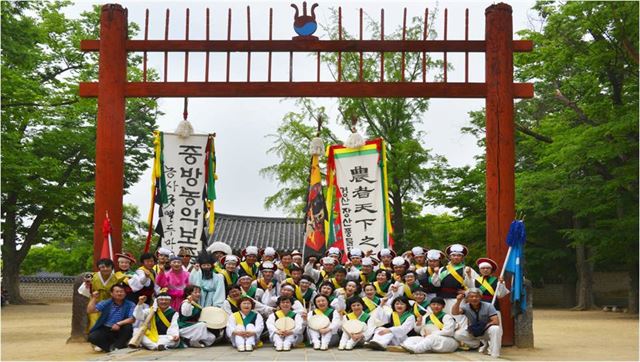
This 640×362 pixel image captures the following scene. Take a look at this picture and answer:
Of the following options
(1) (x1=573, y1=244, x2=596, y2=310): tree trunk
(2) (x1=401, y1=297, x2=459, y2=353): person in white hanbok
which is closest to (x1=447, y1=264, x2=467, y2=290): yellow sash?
(2) (x1=401, y1=297, x2=459, y2=353): person in white hanbok

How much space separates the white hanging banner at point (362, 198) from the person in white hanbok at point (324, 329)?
2857 millimetres

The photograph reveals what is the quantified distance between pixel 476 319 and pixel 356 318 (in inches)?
62.6

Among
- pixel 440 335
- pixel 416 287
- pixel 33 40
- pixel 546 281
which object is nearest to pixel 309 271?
pixel 416 287

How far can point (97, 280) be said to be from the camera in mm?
9477

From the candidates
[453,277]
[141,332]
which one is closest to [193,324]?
[141,332]

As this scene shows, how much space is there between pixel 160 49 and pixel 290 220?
20.6 metres

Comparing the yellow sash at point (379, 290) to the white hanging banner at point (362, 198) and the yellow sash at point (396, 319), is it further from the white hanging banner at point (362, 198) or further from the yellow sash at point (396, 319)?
the white hanging banner at point (362, 198)

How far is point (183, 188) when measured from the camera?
1080cm

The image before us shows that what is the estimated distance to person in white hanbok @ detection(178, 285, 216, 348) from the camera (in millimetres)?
9414

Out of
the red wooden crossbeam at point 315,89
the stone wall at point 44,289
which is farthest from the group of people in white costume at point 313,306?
the stone wall at point 44,289

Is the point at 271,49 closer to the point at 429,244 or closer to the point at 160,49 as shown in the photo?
the point at 160,49

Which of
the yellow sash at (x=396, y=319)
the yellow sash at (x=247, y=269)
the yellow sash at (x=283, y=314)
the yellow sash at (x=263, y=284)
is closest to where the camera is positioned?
the yellow sash at (x=396, y=319)

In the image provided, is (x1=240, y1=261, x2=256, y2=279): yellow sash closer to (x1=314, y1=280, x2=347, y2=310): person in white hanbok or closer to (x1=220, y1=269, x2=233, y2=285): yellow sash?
(x1=220, y1=269, x2=233, y2=285): yellow sash

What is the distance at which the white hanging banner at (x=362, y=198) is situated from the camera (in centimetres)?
1260
